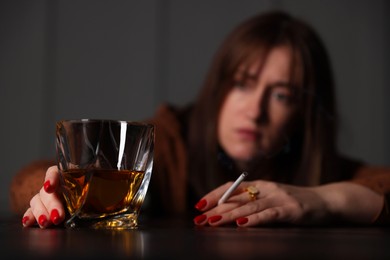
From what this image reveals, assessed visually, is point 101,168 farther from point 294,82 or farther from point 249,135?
point 294,82

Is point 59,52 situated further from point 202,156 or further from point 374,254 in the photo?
point 374,254

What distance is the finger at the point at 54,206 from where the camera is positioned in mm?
605

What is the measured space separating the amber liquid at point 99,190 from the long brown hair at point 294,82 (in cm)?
85

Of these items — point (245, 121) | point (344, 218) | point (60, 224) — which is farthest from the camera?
point (245, 121)

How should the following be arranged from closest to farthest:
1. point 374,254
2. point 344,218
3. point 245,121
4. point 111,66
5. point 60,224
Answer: point 374,254, point 60,224, point 344,218, point 245,121, point 111,66

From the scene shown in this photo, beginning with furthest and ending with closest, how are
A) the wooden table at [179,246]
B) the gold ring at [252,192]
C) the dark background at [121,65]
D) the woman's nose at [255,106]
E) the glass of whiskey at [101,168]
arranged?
the dark background at [121,65]
the woman's nose at [255,106]
the gold ring at [252,192]
the glass of whiskey at [101,168]
the wooden table at [179,246]

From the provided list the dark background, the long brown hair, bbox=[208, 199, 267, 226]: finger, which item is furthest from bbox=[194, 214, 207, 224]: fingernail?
the dark background

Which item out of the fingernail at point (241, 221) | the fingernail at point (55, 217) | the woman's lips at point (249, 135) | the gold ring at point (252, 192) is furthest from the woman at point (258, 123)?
the fingernail at point (55, 217)

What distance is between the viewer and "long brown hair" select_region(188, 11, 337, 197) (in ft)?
4.77

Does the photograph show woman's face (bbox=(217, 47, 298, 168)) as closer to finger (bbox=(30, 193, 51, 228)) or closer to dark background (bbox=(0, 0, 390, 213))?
finger (bbox=(30, 193, 51, 228))

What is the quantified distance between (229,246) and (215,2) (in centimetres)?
276

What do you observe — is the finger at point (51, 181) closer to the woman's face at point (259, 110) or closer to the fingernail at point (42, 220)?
the fingernail at point (42, 220)

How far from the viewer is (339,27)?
3.17 meters

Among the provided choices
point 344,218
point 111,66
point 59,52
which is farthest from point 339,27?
point 344,218
